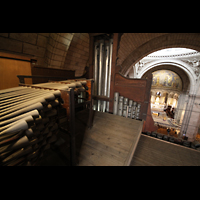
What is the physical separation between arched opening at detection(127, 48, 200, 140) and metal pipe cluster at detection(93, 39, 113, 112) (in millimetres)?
1661

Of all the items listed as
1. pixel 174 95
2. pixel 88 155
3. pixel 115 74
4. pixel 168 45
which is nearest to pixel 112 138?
pixel 88 155

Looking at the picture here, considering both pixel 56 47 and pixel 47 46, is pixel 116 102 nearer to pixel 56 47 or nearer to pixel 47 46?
pixel 56 47

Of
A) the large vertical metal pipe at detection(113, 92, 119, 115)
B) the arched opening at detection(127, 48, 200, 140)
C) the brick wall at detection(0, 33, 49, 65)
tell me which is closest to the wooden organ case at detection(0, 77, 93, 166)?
the large vertical metal pipe at detection(113, 92, 119, 115)

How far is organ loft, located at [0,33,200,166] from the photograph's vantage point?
1.29m

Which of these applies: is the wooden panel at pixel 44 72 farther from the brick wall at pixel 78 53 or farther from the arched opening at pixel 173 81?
the arched opening at pixel 173 81

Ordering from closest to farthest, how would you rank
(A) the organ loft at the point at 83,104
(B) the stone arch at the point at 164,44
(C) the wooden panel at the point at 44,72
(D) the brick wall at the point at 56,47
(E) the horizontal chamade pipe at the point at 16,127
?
(E) the horizontal chamade pipe at the point at 16,127 < (A) the organ loft at the point at 83,104 < (C) the wooden panel at the point at 44,72 < (D) the brick wall at the point at 56,47 < (B) the stone arch at the point at 164,44

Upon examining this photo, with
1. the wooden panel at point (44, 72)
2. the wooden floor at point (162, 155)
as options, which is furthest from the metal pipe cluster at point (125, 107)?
the wooden panel at point (44, 72)

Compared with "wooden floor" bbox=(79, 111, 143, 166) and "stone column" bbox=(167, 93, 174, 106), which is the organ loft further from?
"stone column" bbox=(167, 93, 174, 106)

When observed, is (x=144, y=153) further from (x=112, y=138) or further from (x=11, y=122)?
(x=11, y=122)

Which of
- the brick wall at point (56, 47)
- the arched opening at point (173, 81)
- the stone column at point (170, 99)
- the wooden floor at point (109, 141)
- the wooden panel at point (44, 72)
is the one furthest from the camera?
the stone column at point (170, 99)

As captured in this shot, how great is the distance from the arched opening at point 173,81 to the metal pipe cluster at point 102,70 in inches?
65.4

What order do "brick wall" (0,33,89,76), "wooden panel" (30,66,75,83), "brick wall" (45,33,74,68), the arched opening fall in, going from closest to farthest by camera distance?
"brick wall" (0,33,89,76) < "wooden panel" (30,66,75,83) < "brick wall" (45,33,74,68) < the arched opening

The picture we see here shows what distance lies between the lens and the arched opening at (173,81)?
28.1ft

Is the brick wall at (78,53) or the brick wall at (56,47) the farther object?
the brick wall at (78,53)
